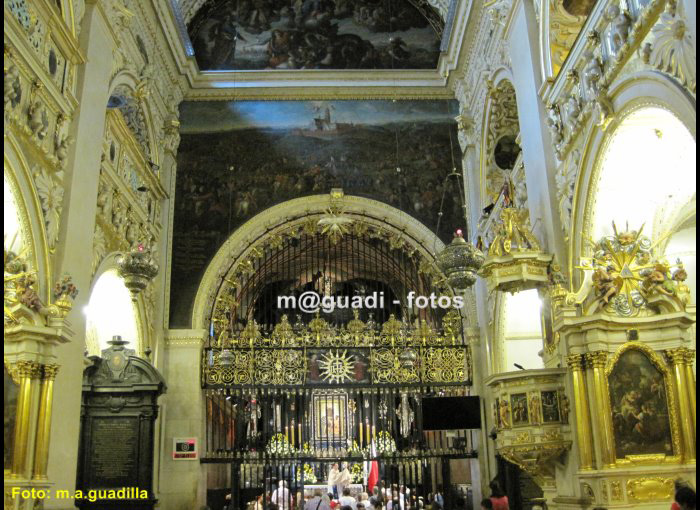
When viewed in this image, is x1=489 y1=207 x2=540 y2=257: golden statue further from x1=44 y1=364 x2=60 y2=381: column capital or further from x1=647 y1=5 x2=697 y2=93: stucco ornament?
x1=44 y1=364 x2=60 y2=381: column capital

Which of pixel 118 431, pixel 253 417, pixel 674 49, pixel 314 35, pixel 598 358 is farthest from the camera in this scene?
pixel 314 35

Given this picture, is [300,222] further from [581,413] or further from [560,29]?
[581,413]

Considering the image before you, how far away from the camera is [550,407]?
9.58m

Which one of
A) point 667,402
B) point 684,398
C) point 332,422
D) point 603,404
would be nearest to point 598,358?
point 603,404

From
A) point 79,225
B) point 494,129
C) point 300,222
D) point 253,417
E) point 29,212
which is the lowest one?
point 253,417

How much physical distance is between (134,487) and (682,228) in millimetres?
9777

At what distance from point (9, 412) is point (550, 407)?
22.3 ft

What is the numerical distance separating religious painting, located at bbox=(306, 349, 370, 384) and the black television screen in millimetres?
1588

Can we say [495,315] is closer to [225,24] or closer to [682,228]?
[682,228]

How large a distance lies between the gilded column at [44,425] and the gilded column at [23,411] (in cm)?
18

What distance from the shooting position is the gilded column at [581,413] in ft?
29.3

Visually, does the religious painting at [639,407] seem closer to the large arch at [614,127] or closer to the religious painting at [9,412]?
the large arch at [614,127]

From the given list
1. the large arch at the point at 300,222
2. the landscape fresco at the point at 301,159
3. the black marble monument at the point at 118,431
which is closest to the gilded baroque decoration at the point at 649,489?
the black marble monument at the point at 118,431

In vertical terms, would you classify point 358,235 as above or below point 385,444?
above
